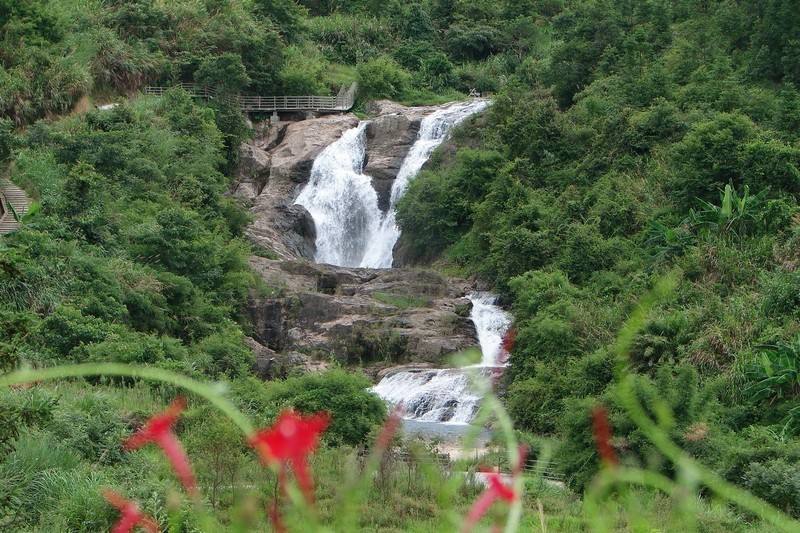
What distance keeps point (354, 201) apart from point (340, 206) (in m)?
0.54

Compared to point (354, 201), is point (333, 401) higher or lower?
higher

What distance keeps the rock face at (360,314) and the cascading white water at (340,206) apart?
19.5ft

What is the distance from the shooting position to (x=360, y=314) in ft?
97.8

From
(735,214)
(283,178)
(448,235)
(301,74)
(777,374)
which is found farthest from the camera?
(301,74)

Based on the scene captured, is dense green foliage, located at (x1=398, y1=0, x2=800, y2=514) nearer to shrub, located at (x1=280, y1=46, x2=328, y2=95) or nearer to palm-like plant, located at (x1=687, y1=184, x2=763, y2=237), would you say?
palm-like plant, located at (x1=687, y1=184, x2=763, y2=237)

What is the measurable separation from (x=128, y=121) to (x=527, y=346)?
1745 centimetres

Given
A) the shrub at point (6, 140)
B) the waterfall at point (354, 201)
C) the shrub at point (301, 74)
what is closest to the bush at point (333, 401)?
the shrub at point (6, 140)

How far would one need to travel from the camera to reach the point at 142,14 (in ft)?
143

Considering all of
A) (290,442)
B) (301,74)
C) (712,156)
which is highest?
(290,442)

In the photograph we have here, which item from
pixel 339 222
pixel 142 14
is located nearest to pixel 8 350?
pixel 339 222

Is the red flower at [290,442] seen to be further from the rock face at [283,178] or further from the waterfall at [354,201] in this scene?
the waterfall at [354,201]

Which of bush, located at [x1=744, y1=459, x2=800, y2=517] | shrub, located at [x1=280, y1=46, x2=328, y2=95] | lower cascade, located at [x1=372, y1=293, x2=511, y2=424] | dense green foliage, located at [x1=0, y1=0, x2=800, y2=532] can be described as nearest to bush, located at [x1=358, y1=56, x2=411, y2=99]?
dense green foliage, located at [x1=0, y1=0, x2=800, y2=532]

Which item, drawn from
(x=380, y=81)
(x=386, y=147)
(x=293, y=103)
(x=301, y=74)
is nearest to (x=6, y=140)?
(x=386, y=147)

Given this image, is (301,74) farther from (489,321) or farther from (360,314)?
(489,321)
